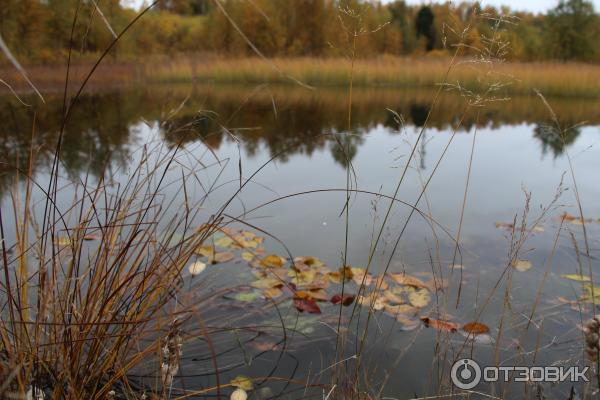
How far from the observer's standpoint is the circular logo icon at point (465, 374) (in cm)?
133

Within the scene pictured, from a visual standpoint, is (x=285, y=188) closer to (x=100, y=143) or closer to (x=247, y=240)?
(x=247, y=240)

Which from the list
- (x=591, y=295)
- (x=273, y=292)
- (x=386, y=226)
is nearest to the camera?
(x=591, y=295)

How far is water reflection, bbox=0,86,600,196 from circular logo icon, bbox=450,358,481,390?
1784 mm

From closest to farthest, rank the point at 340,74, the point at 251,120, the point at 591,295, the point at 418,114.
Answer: the point at 591,295 < the point at 251,120 < the point at 418,114 < the point at 340,74

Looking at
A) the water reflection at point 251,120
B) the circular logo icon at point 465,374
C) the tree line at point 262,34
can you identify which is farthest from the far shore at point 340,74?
the circular logo icon at point 465,374

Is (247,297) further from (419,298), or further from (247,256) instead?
(419,298)

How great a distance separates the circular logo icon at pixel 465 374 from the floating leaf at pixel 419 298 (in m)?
0.46

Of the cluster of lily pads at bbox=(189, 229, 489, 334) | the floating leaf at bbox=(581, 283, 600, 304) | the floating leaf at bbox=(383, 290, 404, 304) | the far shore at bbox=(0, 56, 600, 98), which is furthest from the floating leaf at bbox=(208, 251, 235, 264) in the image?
the far shore at bbox=(0, 56, 600, 98)

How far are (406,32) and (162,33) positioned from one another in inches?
698

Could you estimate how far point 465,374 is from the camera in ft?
4.47

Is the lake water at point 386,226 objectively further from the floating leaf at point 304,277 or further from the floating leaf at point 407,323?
the floating leaf at point 304,277

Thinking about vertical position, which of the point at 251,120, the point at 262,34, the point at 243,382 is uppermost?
the point at 262,34

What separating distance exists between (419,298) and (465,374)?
548mm

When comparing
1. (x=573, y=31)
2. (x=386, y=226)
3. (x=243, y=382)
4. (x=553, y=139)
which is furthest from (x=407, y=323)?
(x=573, y=31)
